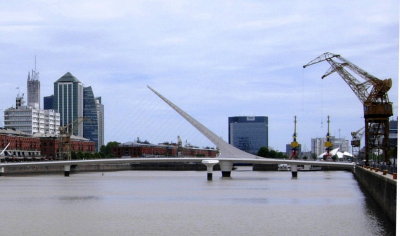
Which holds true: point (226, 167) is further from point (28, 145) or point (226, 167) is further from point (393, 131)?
point (28, 145)

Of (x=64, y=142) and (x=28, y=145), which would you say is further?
(x=28, y=145)

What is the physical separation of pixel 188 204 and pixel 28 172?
232 feet

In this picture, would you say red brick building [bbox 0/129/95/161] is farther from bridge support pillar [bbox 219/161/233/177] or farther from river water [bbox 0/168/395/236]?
river water [bbox 0/168/395/236]

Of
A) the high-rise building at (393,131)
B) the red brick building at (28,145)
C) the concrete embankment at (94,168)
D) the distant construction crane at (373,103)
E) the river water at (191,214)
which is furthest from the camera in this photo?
the red brick building at (28,145)

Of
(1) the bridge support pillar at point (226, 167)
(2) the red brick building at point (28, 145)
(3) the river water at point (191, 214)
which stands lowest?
(3) the river water at point (191, 214)

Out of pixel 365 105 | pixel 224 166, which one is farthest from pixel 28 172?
pixel 365 105

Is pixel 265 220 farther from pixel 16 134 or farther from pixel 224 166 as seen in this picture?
pixel 16 134

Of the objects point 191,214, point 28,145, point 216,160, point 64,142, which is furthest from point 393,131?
point 191,214

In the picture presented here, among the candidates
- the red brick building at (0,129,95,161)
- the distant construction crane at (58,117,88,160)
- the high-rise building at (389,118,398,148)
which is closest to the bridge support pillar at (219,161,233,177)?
the high-rise building at (389,118,398,148)

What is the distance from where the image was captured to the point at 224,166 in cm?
8538

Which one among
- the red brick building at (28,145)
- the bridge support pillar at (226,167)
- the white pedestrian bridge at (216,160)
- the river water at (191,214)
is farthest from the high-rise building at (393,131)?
the river water at (191,214)

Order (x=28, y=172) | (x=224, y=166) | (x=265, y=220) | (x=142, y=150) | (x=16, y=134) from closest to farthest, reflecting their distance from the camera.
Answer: (x=265, y=220) < (x=224, y=166) < (x=28, y=172) < (x=16, y=134) < (x=142, y=150)

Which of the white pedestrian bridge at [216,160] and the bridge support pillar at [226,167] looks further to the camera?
the bridge support pillar at [226,167]

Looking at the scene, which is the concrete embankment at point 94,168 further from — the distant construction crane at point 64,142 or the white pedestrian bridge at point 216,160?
the white pedestrian bridge at point 216,160
